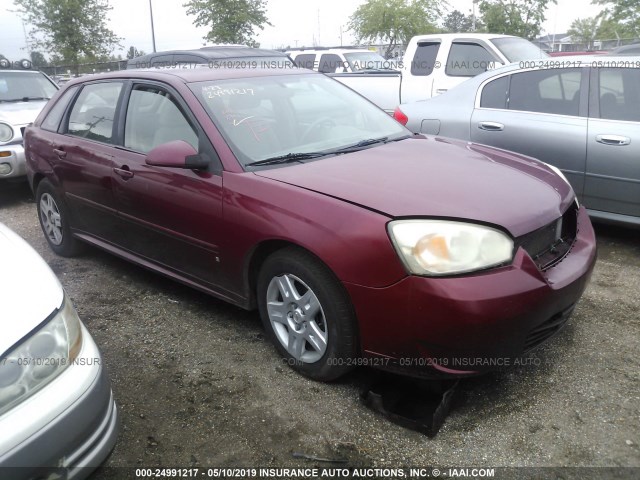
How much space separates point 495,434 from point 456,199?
3.46ft

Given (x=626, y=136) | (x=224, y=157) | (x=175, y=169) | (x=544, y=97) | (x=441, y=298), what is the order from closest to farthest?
(x=441, y=298) → (x=224, y=157) → (x=175, y=169) → (x=626, y=136) → (x=544, y=97)

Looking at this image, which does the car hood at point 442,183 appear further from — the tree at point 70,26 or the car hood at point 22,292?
the tree at point 70,26

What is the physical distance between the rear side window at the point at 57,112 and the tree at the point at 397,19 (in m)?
24.3

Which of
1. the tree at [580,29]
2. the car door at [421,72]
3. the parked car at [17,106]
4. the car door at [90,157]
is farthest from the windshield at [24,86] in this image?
the tree at [580,29]

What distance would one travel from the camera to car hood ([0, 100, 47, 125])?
6.96m

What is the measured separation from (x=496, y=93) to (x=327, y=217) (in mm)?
3335

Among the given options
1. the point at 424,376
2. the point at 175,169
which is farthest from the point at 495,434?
the point at 175,169

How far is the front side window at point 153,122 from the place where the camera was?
3.42m

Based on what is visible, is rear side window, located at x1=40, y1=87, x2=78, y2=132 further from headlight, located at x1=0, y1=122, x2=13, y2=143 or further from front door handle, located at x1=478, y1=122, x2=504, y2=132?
front door handle, located at x1=478, y1=122, x2=504, y2=132

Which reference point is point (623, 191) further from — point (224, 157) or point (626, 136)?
point (224, 157)

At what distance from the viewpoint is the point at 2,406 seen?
1.74 m

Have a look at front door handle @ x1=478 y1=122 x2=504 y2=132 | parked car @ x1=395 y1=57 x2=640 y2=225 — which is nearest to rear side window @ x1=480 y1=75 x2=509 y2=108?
parked car @ x1=395 y1=57 x2=640 y2=225

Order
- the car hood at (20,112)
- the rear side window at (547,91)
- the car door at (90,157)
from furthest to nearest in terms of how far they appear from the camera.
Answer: the car hood at (20,112), the rear side window at (547,91), the car door at (90,157)

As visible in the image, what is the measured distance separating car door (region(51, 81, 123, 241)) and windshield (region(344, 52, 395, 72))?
914 centimetres
